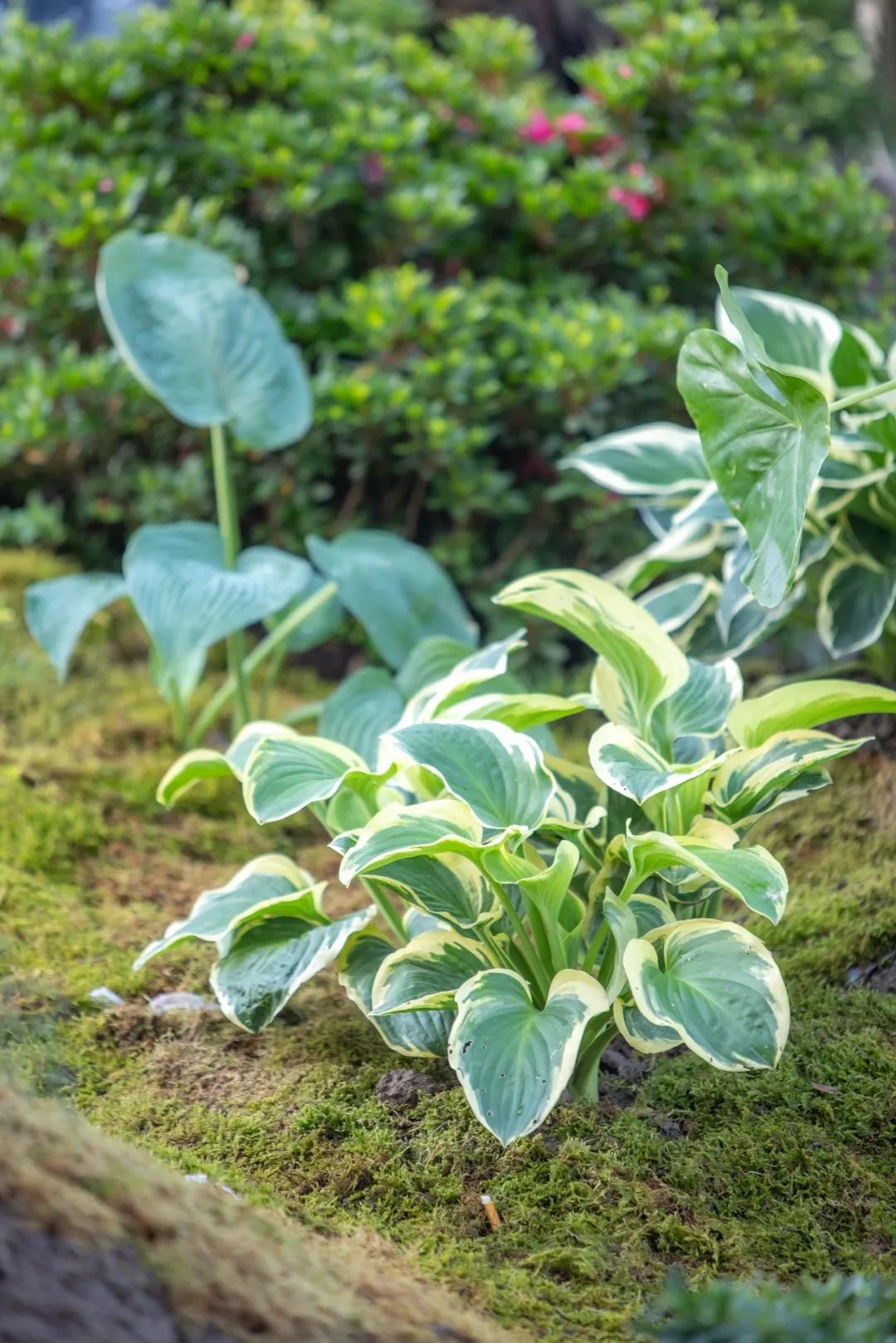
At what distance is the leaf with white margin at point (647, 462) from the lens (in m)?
2.04

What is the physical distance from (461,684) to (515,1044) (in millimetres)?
494

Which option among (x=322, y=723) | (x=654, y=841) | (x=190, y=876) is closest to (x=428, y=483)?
(x=322, y=723)

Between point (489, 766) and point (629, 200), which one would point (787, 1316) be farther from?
point (629, 200)

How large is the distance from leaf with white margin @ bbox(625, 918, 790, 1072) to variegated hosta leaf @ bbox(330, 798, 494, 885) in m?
0.21

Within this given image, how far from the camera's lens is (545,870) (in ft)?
4.09

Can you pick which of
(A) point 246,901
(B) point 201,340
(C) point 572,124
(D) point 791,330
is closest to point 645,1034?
(A) point 246,901

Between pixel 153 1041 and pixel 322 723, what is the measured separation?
26.4 inches

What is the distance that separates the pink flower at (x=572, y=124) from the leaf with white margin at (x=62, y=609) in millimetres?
1677

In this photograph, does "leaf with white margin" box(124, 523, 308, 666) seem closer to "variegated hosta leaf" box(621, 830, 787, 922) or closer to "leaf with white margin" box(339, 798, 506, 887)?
"leaf with white margin" box(339, 798, 506, 887)

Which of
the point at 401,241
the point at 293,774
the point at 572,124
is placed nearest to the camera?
the point at 293,774

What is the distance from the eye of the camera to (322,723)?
78.4 inches

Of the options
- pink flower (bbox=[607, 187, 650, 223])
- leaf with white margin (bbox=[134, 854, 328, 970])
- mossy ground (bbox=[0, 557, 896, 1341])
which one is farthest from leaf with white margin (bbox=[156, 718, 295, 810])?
pink flower (bbox=[607, 187, 650, 223])

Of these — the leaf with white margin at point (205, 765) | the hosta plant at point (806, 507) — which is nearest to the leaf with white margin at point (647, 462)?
the hosta plant at point (806, 507)

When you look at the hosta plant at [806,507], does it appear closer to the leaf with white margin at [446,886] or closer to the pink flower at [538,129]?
the leaf with white margin at [446,886]
